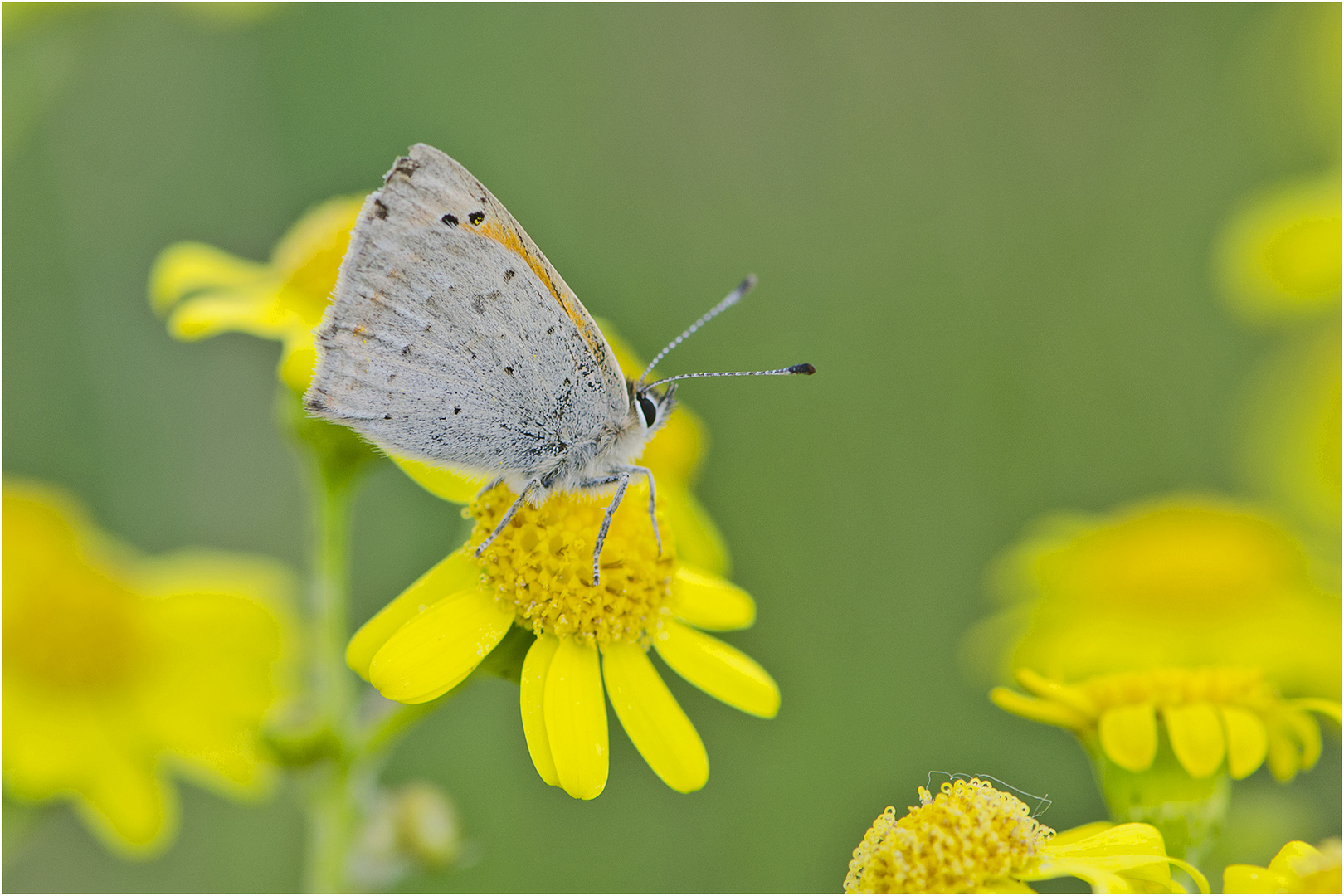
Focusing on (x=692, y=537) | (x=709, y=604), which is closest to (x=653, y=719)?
(x=709, y=604)

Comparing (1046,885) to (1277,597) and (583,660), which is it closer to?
(583,660)

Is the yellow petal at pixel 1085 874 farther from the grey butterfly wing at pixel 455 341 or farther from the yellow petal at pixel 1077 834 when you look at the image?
the grey butterfly wing at pixel 455 341

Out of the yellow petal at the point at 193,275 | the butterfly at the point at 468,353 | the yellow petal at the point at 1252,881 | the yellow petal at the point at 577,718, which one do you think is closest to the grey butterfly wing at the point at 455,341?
the butterfly at the point at 468,353

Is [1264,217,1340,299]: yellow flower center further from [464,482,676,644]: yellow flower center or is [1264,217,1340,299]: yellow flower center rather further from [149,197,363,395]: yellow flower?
[149,197,363,395]: yellow flower

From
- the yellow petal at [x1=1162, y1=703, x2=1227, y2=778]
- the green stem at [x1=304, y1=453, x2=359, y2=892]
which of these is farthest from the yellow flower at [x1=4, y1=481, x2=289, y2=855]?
the yellow petal at [x1=1162, y1=703, x2=1227, y2=778]

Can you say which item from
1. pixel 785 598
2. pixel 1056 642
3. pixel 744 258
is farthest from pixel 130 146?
pixel 1056 642

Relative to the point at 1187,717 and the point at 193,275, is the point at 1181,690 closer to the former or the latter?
the point at 1187,717
